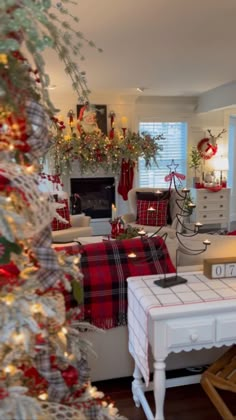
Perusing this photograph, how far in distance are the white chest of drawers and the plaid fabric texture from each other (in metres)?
4.82

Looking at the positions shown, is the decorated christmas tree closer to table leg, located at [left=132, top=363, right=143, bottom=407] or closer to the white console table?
the white console table

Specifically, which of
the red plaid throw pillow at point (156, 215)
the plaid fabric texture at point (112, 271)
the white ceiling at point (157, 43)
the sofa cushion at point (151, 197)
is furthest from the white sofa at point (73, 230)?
the plaid fabric texture at point (112, 271)

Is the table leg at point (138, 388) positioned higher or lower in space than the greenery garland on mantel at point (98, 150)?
lower

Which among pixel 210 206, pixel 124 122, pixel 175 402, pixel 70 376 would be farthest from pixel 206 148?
pixel 70 376

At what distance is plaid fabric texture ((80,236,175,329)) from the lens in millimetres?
2281

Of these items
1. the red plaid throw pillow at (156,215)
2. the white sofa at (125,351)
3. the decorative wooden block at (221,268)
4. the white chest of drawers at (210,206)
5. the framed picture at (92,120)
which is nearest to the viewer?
the decorative wooden block at (221,268)

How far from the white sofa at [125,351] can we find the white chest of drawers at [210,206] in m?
4.56

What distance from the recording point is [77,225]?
5.19 meters

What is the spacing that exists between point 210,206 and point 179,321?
5585 mm

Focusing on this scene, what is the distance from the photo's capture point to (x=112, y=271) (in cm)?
233

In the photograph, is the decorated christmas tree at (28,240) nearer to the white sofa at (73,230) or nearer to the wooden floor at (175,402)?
the wooden floor at (175,402)

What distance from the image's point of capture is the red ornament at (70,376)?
110cm

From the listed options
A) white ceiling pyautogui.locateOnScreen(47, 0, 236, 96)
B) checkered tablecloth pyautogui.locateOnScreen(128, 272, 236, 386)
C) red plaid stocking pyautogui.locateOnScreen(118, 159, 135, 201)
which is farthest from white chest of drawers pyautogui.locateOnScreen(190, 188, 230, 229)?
checkered tablecloth pyautogui.locateOnScreen(128, 272, 236, 386)

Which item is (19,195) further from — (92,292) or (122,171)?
(122,171)
